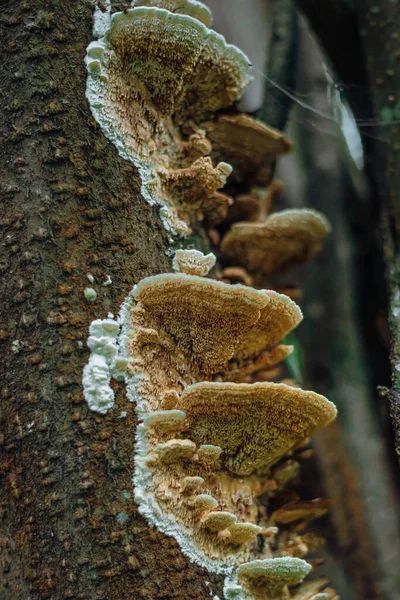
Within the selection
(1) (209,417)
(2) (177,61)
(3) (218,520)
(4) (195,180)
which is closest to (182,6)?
(2) (177,61)

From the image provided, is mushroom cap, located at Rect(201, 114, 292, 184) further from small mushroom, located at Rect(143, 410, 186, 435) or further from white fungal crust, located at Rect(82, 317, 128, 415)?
small mushroom, located at Rect(143, 410, 186, 435)

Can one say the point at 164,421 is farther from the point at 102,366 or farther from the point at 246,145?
the point at 246,145

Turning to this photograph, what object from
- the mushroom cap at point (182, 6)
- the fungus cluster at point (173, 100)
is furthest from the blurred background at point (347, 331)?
the mushroom cap at point (182, 6)

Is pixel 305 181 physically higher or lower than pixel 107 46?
lower

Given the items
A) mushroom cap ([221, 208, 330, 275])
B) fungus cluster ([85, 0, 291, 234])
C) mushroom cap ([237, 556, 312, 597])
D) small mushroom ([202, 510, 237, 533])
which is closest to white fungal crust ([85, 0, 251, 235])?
fungus cluster ([85, 0, 291, 234])

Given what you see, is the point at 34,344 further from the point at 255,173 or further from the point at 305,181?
the point at 305,181

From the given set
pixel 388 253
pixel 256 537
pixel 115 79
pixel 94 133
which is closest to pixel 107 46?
pixel 115 79
